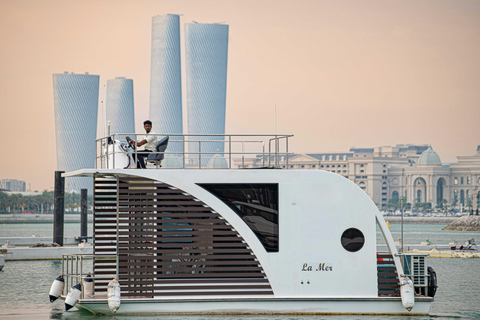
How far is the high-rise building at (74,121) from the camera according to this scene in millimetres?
174500

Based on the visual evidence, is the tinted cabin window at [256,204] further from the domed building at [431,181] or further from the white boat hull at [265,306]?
the domed building at [431,181]

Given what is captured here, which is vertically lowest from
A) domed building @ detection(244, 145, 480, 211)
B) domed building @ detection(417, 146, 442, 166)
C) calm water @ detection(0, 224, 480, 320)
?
calm water @ detection(0, 224, 480, 320)

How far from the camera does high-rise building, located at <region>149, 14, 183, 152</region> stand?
174m

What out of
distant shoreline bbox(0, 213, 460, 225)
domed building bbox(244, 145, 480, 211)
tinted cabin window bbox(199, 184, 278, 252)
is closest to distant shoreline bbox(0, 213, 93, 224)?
distant shoreline bbox(0, 213, 460, 225)

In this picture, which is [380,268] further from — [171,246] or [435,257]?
[435,257]

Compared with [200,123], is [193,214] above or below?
below

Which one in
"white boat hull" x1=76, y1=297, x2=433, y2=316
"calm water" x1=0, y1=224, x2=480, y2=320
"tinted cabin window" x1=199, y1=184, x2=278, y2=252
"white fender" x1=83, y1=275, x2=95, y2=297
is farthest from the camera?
"calm water" x1=0, y1=224, x2=480, y2=320

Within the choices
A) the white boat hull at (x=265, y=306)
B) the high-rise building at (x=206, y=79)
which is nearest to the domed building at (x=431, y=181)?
the high-rise building at (x=206, y=79)

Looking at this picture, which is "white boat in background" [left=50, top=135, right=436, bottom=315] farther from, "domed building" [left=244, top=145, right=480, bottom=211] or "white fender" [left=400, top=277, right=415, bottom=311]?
"domed building" [left=244, top=145, right=480, bottom=211]

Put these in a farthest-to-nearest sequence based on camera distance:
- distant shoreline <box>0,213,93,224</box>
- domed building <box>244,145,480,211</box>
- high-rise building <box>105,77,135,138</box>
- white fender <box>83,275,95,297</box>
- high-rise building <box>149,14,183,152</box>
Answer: domed building <box>244,145,480,211</box>
high-rise building <box>105,77,135,138</box>
high-rise building <box>149,14,183,152</box>
distant shoreline <box>0,213,93,224</box>
white fender <box>83,275,95,297</box>

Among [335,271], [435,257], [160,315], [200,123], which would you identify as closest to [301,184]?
[335,271]

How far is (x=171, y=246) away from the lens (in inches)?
520

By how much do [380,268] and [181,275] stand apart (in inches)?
152

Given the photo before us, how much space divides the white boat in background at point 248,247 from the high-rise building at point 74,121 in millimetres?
161557
